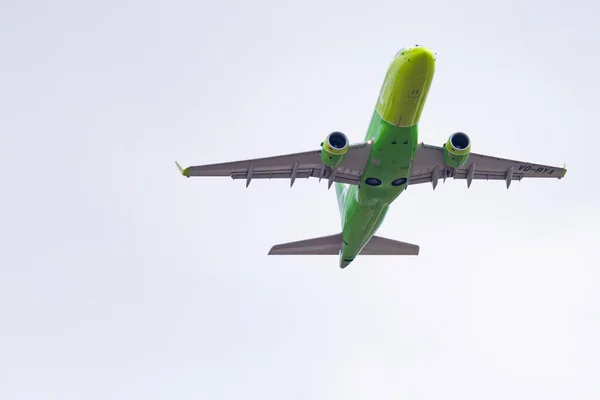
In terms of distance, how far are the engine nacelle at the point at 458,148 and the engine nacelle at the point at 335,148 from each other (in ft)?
16.1

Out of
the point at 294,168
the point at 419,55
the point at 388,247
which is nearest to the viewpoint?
the point at 419,55

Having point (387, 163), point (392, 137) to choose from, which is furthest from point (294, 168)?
point (392, 137)

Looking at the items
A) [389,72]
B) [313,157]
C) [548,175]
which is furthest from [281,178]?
[548,175]

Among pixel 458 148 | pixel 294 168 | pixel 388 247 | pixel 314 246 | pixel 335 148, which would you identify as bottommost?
pixel 314 246

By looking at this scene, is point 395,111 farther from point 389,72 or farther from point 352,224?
point 352,224

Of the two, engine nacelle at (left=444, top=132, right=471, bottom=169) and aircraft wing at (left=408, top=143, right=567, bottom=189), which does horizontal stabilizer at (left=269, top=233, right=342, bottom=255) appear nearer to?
aircraft wing at (left=408, top=143, right=567, bottom=189)

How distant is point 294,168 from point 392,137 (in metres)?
5.62

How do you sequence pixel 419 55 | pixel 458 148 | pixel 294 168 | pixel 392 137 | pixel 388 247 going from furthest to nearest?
pixel 388 247, pixel 294 168, pixel 458 148, pixel 392 137, pixel 419 55

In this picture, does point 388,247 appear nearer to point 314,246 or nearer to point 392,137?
point 314,246

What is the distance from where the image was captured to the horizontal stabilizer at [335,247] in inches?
1852

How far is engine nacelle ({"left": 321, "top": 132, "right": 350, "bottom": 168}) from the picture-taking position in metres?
37.6

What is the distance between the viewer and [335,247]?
156 ft

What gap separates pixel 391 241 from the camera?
161 feet

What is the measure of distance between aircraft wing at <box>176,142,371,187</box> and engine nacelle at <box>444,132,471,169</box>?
3884 millimetres
